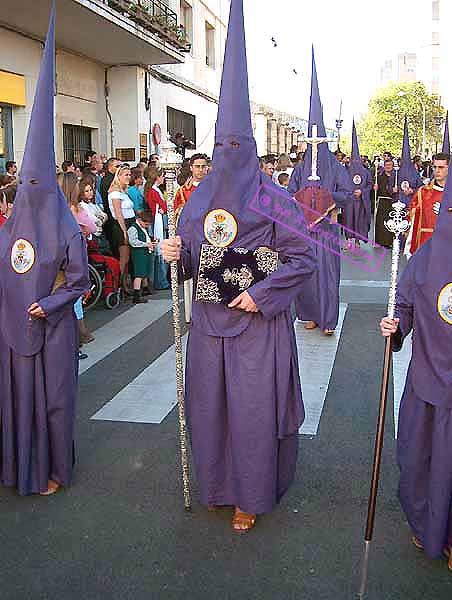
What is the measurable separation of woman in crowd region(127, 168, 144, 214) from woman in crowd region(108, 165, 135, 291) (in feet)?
1.64

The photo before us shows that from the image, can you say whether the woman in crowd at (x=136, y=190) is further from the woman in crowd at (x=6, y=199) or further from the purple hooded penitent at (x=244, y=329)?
the purple hooded penitent at (x=244, y=329)

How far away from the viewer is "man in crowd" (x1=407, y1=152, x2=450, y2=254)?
7793mm

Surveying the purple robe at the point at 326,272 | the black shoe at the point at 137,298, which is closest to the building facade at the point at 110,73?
the purple robe at the point at 326,272

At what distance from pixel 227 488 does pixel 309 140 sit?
483cm

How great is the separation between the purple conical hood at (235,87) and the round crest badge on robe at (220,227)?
0.39 m

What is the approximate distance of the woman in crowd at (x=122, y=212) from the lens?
9.77 meters

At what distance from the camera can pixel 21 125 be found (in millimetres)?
14516

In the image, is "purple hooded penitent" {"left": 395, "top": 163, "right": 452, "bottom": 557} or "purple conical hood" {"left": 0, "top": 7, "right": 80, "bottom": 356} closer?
"purple hooded penitent" {"left": 395, "top": 163, "right": 452, "bottom": 557}

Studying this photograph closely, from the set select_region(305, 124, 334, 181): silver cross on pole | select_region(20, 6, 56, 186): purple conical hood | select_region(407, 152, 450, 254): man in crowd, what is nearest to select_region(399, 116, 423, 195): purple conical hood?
select_region(407, 152, 450, 254): man in crowd

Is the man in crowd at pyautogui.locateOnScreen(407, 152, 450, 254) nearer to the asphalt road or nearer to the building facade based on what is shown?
the building facade

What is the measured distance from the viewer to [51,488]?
4.44 m

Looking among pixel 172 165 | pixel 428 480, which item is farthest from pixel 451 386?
pixel 172 165

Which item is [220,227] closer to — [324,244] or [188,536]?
[188,536]

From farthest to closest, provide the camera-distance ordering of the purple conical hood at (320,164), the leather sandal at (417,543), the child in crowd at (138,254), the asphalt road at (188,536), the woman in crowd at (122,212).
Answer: the child in crowd at (138,254) < the woman in crowd at (122,212) < the purple conical hood at (320,164) < the leather sandal at (417,543) < the asphalt road at (188,536)
